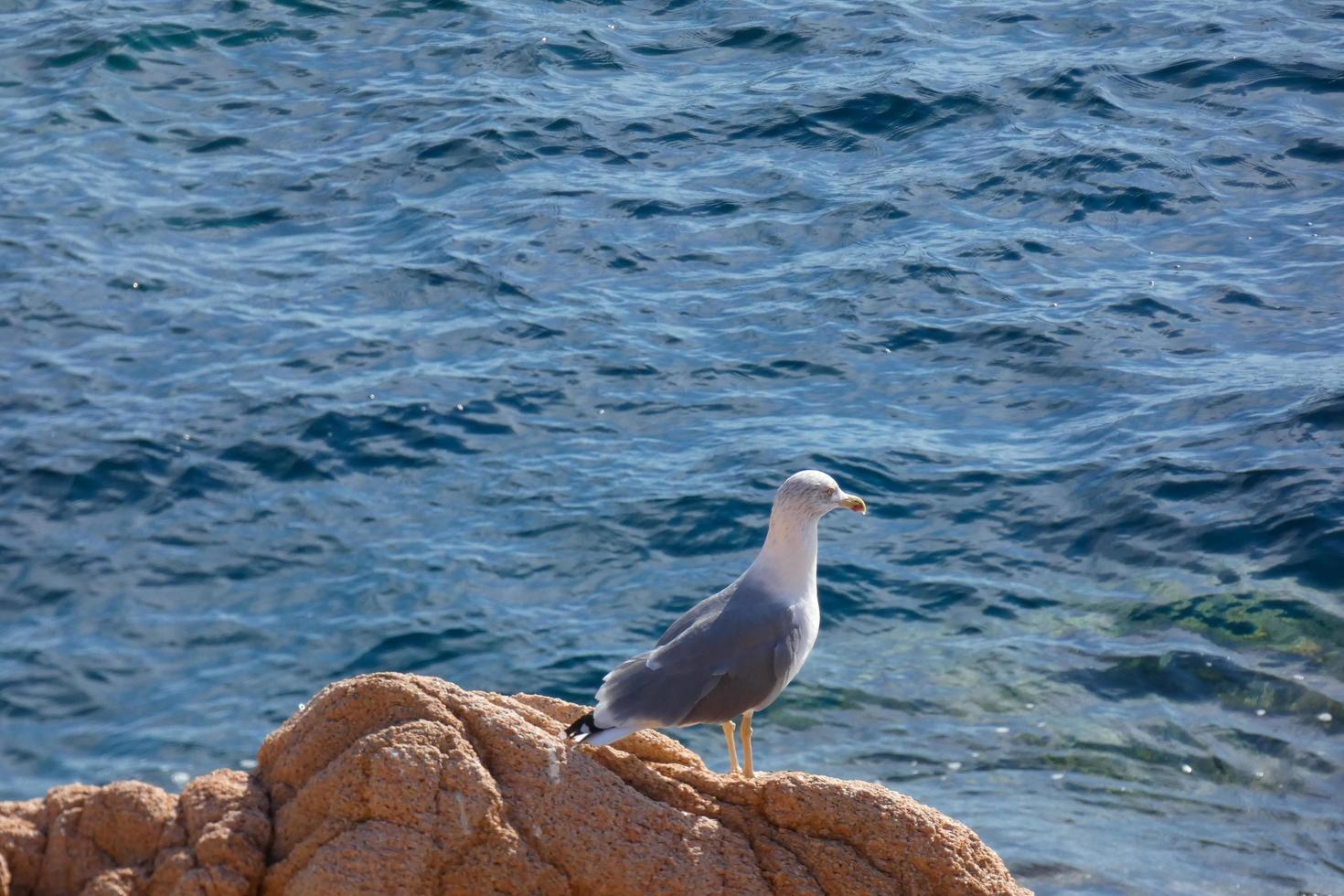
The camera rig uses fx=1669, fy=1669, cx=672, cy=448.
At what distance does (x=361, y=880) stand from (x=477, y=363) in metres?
7.97

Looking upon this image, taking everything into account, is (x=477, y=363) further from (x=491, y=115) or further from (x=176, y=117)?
(x=176, y=117)

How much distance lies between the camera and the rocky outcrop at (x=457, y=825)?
4926 mm

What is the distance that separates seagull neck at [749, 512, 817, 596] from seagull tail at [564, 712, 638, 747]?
1.05 metres

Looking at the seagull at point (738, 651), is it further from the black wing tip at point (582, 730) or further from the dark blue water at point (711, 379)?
the dark blue water at point (711, 379)


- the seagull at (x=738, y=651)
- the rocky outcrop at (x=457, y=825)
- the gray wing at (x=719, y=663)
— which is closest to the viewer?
the rocky outcrop at (x=457, y=825)

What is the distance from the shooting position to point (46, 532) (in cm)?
1053

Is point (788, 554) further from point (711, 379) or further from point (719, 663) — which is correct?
point (711, 379)

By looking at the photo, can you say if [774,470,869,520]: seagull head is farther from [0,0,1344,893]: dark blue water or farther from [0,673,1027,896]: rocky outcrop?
[0,0,1344,893]: dark blue water

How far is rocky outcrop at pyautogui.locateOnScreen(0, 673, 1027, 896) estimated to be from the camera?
4.93 meters

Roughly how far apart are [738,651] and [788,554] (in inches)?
18.5

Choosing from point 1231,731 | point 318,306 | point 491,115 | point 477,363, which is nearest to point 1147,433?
point 1231,731

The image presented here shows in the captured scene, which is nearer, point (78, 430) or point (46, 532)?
point (46, 532)

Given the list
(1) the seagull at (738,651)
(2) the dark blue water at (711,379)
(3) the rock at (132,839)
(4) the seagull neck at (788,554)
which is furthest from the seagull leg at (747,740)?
(2) the dark blue water at (711,379)

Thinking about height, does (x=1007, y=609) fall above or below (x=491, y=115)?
below
